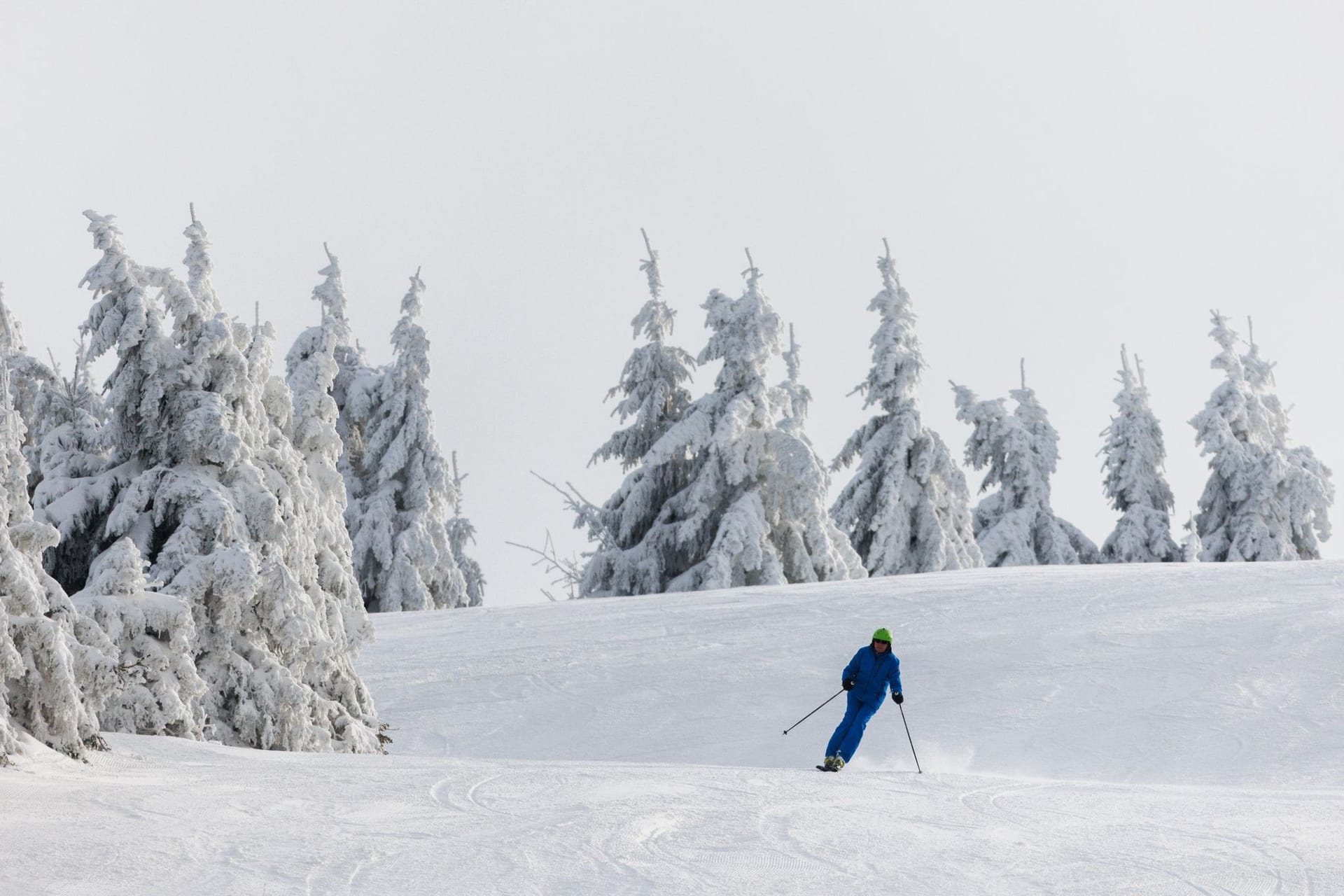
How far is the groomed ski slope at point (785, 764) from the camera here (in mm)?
6270

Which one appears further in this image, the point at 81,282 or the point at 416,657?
the point at 416,657

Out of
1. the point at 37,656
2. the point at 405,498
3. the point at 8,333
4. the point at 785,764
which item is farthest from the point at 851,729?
the point at 405,498

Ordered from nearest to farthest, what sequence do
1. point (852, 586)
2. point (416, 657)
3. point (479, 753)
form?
point (479, 753)
point (416, 657)
point (852, 586)

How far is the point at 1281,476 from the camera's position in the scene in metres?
40.5

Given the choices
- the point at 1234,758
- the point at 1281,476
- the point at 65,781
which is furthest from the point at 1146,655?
the point at 1281,476

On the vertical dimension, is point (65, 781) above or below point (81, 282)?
below

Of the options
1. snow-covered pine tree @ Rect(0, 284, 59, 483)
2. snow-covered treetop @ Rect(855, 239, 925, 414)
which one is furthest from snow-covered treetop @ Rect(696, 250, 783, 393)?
snow-covered pine tree @ Rect(0, 284, 59, 483)

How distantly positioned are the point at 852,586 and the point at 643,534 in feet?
36.5

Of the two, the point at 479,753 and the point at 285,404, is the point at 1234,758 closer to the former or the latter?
the point at 479,753

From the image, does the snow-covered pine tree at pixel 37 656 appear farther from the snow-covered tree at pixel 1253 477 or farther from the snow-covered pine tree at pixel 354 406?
the snow-covered tree at pixel 1253 477

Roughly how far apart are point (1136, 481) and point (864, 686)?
3487cm

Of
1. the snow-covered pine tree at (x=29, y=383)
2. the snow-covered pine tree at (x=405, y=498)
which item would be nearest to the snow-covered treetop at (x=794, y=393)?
the snow-covered pine tree at (x=405, y=498)

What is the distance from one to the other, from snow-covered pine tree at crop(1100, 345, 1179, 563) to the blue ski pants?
3367cm

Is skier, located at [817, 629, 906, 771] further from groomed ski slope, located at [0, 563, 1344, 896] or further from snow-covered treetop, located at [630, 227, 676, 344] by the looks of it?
snow-covered treetop, located at [630, 227, 676, 344]
